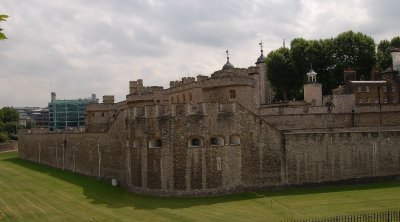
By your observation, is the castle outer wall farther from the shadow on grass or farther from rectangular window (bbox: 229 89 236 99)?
rectangular window (bbox: 229 89 236 99)

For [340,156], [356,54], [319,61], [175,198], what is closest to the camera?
[175,198]

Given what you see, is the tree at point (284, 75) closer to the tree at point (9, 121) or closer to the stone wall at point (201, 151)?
the stone wall at point (201, 151)

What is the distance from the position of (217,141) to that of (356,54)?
1354 inches

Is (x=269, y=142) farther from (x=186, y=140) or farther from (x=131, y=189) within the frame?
(x=131, y=189)

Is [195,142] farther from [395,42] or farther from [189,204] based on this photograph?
[395,42]

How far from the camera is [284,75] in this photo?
194 feet

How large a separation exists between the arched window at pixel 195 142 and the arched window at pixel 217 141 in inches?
25.8

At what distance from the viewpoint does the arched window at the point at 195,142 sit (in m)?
26.8

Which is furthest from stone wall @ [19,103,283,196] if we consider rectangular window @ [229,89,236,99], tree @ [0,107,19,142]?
tree @ [0,107,19,142]

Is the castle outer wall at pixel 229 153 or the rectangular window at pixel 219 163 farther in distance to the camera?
the rectangular window at pixel 219 163

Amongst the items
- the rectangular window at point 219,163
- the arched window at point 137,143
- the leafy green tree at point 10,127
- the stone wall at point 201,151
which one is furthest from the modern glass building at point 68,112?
the rectangular window at point 219,163

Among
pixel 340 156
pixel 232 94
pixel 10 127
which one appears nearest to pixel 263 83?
pixel 232 94

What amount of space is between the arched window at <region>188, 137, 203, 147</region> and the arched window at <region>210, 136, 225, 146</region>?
0.66 m

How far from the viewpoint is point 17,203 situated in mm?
27547
